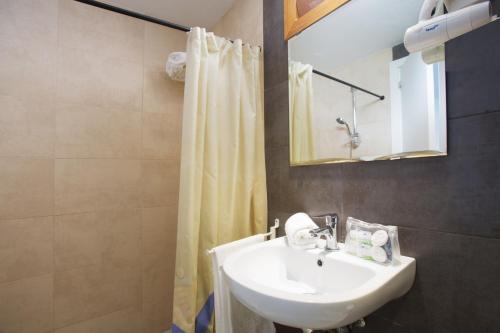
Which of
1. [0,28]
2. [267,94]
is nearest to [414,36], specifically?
[267,94]

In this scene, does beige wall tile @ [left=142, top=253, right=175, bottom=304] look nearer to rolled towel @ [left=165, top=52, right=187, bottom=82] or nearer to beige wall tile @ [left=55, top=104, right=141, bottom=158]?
beige wall tile @ [left=55, top=104, right=141, bottom=158]

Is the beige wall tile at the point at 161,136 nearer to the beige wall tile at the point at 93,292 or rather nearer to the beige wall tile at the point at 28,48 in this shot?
the beige wall tile at the point at 28,48

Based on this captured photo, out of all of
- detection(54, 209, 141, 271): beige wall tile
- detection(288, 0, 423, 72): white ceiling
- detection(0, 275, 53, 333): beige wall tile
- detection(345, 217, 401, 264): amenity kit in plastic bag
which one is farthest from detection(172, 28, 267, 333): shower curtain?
detection(0, 275, 53, 333): beige wall tile

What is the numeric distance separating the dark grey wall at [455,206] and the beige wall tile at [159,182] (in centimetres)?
128

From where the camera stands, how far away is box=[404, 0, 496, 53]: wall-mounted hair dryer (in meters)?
0.60

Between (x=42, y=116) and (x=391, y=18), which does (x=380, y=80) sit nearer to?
(x=391, y=18)

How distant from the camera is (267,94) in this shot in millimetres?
1319

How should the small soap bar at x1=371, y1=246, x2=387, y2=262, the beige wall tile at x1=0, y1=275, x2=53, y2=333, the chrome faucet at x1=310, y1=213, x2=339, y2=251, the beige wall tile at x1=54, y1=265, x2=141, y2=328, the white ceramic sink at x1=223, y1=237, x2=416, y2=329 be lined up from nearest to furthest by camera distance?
the white ceramic sink at x1=223, y1=237, x2=416, y2=329 → the small soap bar at x1=371, y1=246, x2=387, y2=262 → the chrome faucet at x1=310, y1=213, x2=339, y2=251 → the beige wall tile at x1=0, y1=275, x2=53, y2=333 → the beige wall tile at x1=54, y1=265, x2=141, y2=328

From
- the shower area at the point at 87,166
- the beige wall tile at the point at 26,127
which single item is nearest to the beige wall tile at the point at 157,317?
the shower area at the point at 87,166

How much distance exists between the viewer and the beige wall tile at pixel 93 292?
1.33m

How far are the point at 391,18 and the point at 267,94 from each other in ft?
2.14

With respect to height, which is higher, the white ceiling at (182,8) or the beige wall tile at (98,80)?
the white ceiling at (182,8)

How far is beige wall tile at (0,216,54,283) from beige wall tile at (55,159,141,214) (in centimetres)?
13

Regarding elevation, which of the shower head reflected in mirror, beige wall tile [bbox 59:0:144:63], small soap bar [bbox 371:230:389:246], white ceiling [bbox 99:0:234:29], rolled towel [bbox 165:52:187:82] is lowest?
small soap bar [bbox 371:230:389:246]
